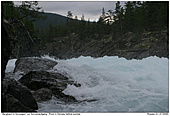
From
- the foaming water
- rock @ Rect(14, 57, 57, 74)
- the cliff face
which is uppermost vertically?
the cliff face

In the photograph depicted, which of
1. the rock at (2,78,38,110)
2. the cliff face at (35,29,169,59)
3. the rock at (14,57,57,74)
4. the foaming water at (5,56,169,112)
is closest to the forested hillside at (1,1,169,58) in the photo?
the cliff face at (35,29,169,59)

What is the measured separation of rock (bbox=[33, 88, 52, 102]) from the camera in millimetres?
7041

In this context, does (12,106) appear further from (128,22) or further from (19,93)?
(128,22)

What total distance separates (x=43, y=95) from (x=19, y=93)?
1.21m

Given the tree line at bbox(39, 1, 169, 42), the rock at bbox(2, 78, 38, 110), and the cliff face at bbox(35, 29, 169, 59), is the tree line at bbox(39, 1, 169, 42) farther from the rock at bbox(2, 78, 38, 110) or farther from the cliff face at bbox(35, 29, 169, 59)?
the rock at bbox(2, 78, 38, 110)

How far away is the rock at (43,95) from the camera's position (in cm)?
704

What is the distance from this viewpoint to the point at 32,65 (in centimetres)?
1152

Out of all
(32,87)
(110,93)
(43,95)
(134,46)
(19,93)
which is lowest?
(110,93)

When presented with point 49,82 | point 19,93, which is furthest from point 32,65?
point 19,93

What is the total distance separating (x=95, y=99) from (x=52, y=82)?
250 cm

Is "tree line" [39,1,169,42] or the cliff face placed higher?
"tree line" [39,1,169,42]

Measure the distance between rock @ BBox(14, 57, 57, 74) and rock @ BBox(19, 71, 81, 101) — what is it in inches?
86.8

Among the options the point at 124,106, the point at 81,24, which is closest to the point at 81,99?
the point at 124,106

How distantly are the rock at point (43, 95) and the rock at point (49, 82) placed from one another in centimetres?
50
